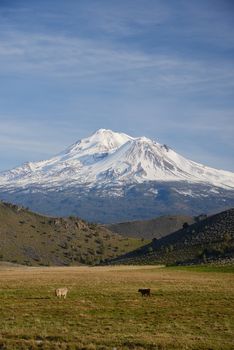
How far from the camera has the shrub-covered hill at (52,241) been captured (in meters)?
127

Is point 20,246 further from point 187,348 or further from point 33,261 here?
point 187,348

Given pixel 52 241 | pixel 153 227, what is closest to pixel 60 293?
pixel 52 241

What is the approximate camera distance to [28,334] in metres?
20.0

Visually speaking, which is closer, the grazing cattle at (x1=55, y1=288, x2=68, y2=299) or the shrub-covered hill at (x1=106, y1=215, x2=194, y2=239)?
the grazing cattle at (x1=55, y1=288, x2=68, y2=299)

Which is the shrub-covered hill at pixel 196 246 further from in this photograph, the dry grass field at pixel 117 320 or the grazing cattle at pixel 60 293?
the grazing cattle at pixel 60 293

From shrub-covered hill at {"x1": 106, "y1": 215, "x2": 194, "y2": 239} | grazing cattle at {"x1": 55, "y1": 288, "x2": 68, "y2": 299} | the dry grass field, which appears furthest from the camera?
shrub-covered hill at {"x1": 106, "y1": 215, "x2": 194, "y2": 239}

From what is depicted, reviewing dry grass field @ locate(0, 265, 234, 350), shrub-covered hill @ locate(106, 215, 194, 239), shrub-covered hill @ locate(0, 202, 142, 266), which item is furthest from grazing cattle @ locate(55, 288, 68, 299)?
shrub-covered hill @ locate(106, 215, 194, 239)

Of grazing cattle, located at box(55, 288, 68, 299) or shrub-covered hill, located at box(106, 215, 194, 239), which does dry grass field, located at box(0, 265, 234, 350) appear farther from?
shrub-covered hill, located at box(106, 215, 194, 239)

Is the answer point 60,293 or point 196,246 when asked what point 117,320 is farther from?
point 196,246

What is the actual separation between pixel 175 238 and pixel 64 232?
142 feet

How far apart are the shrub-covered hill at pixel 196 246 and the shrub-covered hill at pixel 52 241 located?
2114cm

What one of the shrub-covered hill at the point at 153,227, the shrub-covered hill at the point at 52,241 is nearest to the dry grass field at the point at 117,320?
the shrub-covered hill at the point at 52,241

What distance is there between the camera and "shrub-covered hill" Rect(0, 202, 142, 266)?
127062mm

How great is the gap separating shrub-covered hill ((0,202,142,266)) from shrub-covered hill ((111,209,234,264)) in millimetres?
21136
